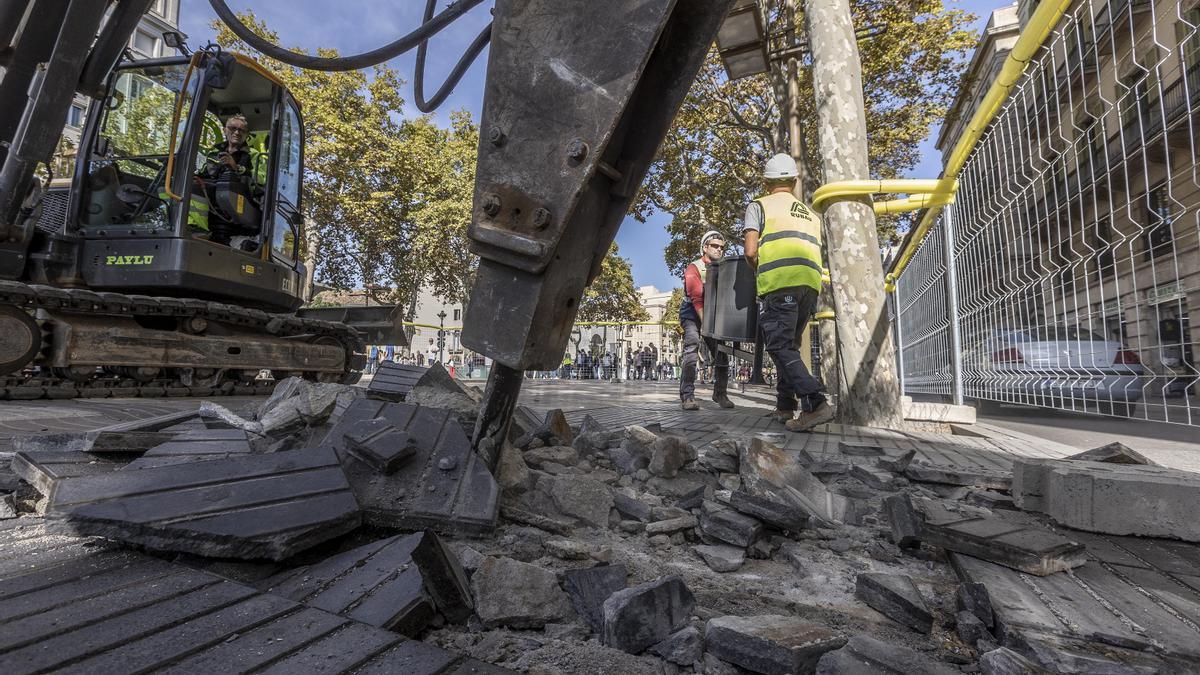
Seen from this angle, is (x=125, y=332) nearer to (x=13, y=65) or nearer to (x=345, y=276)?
(x=13, y=65)

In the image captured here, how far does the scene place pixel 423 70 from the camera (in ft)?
10.2

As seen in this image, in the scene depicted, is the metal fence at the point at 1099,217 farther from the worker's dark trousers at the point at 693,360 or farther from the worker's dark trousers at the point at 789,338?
the worker's dark trousers at the point at 693,360

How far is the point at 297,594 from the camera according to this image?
3.99ft

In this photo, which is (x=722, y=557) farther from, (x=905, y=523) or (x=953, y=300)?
(x=953, y=300)

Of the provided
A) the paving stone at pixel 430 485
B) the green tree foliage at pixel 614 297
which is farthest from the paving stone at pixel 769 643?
the green tree foliage at pixel 614 297

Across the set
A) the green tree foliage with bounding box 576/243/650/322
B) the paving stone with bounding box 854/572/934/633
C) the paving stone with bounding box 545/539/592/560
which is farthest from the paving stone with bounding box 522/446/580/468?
the green tree foliage with bounding box 576/243/650/322

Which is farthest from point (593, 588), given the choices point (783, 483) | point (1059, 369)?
point (1059, 369)

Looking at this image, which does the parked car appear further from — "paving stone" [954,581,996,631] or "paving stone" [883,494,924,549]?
"paving stone" [954,581,996,631]

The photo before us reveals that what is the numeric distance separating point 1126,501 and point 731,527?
4.26 ft

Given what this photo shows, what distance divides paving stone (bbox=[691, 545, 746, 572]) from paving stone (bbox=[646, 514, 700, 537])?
0.38 feet

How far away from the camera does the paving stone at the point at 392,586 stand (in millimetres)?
1145

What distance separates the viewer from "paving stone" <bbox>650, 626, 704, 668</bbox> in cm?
108

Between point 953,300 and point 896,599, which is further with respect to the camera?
point 953,300

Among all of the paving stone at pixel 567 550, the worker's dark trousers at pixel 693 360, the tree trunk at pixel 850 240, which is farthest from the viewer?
the worker's dark trousers at pixel 693 360
